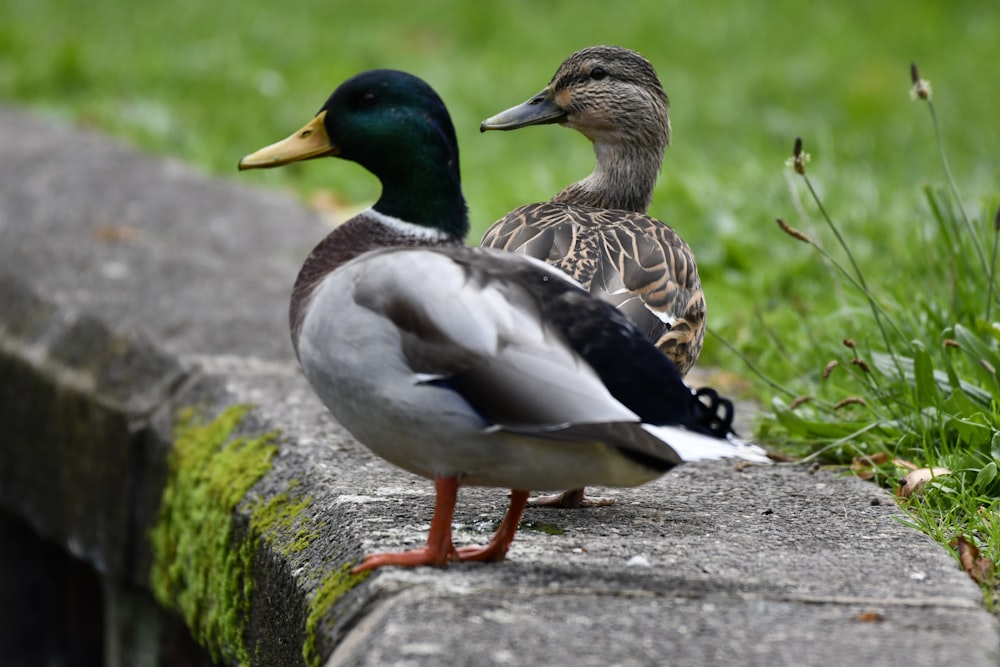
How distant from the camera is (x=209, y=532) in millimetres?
3785

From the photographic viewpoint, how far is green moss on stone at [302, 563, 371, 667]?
2.73m

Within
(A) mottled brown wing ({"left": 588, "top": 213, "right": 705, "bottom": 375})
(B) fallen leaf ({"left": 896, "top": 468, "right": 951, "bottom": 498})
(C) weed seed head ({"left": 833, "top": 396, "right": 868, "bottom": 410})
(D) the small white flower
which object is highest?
(D) the small white flower

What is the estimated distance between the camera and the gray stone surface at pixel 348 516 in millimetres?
2383

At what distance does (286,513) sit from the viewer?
337 centimetres

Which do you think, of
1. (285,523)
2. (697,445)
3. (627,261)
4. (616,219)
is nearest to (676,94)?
(616,219)

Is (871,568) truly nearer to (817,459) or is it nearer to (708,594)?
(708,594)

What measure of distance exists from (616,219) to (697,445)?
4.35ft

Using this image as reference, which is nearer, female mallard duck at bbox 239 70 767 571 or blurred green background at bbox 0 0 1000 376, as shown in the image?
female mallard duck at bbox 239 70 767 571

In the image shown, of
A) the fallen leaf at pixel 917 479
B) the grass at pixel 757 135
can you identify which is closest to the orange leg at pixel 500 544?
the grass at pixel 757 135

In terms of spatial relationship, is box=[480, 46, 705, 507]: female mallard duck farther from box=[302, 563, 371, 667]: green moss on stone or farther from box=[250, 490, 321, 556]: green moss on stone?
box=[302, 563, 371, 667]: green moss on stone

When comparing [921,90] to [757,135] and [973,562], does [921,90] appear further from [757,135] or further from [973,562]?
[757,135]

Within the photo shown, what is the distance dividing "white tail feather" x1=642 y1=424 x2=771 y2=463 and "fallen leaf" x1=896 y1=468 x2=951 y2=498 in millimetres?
938

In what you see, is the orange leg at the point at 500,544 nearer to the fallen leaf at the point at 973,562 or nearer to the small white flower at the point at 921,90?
the fallen leaf at the point at 973,562

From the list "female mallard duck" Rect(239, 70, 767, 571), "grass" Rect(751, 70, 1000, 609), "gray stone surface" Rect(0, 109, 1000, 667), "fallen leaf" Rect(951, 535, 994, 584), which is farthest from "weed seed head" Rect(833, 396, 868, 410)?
"female mallard duck" Rect(239, 70, 767, 571)
